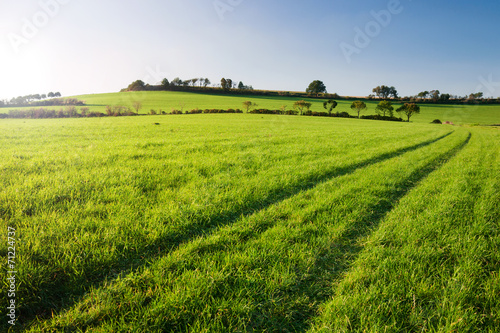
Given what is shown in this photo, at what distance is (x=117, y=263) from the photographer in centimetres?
283

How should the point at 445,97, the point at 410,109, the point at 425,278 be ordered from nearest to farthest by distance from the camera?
the point at 425,278 → the point at 410,109 → the point at 445,97

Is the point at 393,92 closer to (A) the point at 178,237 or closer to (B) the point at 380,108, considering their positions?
(B) the point at 380,108

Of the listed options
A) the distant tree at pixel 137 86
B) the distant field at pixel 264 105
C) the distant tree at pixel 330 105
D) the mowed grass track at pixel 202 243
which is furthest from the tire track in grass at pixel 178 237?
the distant tree at pixel 137 86

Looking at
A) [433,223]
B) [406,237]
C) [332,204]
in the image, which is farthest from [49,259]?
[433,223]

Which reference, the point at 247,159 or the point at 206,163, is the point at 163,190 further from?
the point at 247,159

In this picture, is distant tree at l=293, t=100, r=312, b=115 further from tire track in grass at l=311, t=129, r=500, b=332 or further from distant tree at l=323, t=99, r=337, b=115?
tire track in grass at l=311, t=129, r=500, b=332

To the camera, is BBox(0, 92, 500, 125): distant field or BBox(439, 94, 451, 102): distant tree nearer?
BBox(0, 92, 500, 125): distant field

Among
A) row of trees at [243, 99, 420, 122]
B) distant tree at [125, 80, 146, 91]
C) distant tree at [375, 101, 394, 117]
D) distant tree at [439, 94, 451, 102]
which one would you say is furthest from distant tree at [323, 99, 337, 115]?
distant tree at [125, 80, 146, 91]

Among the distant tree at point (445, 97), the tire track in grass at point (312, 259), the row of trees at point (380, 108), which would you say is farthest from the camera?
the distant tree at point (445, 97)

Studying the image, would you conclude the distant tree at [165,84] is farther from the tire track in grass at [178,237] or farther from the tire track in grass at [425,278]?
the tire track in grass at [425,278]

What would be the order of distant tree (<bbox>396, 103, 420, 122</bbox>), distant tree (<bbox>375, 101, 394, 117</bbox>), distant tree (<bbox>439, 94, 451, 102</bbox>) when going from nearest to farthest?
distant tree (<bbox>396, 103, 420, 122</bbox>) < distant tree (<bbox>375, 101, 394, 117</bbox>) < distant tree (<bbox>439, 94, 451, 102</bbox>)

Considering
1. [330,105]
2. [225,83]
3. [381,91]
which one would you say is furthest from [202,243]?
[381,91]

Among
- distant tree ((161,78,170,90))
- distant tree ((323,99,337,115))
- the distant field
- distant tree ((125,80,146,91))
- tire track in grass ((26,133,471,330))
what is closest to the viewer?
tire track in grass ((26,133,471,330))

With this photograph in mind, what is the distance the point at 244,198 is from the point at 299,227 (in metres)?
1.51
